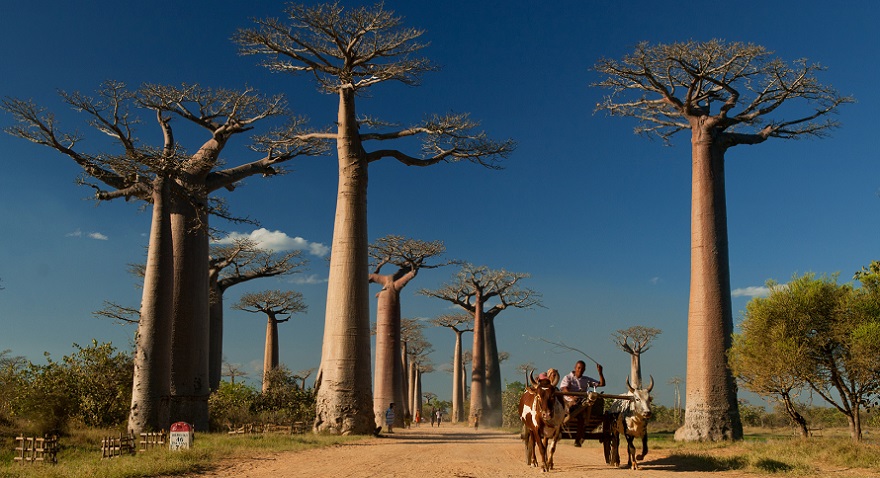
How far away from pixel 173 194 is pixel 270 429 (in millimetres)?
6507

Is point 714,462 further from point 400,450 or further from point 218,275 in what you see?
point 218,275

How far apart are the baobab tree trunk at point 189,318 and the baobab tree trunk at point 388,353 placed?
11257 mm

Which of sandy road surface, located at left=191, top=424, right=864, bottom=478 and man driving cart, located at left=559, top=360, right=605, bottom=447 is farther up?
man driving cart, located at left=559, top=360, right=605, bottom=447

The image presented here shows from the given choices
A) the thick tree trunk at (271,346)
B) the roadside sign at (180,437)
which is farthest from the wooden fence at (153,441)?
the thick tree trunk at (271,346)

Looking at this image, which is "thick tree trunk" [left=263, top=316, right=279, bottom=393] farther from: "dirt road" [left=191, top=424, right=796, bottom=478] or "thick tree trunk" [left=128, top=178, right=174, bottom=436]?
"dirt road" [left=191, top=424, right=796, bottom=478]

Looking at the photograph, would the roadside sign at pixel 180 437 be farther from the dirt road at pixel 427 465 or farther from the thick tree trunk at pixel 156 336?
the thick tree trunk at pixel 156 336

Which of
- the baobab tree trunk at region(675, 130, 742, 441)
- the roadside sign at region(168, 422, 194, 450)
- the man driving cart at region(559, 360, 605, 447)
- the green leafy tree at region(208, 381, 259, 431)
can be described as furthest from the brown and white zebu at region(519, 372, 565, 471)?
the green leafy tree at region(208, 381, 259, 431)

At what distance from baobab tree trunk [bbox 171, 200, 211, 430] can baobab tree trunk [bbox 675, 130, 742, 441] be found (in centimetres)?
1176

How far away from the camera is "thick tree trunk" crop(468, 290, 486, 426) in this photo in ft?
116

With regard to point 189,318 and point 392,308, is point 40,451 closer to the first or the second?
point 189,318

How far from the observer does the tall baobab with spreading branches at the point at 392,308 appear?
28.9 metres

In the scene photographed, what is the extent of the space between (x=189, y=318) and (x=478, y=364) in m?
19.8

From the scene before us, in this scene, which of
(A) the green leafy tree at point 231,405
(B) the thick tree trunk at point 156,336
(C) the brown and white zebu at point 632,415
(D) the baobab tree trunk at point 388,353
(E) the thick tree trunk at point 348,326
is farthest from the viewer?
(D) the baobab tree trunk at point 388,353

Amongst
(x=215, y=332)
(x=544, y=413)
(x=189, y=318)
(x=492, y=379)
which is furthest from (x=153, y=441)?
(x=492, y=379)
